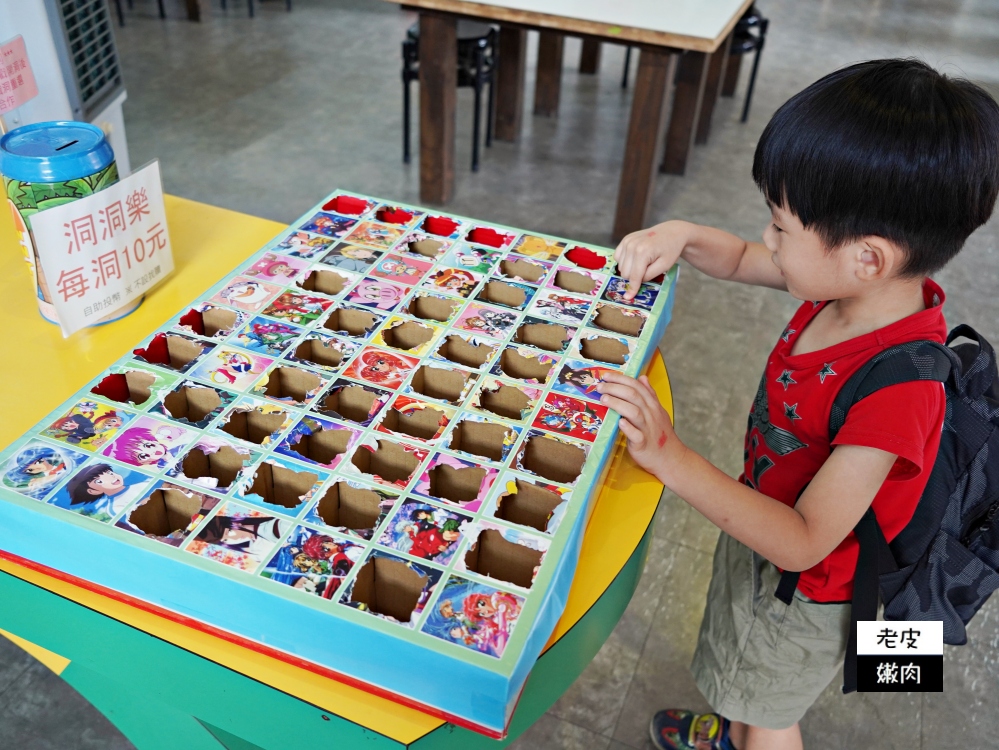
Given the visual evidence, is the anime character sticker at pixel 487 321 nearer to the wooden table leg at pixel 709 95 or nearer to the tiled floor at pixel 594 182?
the tiled floor at pixel 594 182

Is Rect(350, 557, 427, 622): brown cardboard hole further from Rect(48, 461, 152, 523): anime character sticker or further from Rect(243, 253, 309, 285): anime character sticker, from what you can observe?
Rect(243, 253, 309, 285): anime character sticker

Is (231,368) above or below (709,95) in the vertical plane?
above

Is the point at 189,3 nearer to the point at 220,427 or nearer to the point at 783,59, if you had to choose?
the point at 783,59

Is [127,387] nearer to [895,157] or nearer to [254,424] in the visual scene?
[254,424]

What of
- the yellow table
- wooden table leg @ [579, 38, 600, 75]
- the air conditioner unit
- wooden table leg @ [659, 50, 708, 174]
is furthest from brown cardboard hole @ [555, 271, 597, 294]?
wooden table leg @ [579, 38, 600, 75]

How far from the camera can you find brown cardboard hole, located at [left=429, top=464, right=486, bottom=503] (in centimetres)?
77

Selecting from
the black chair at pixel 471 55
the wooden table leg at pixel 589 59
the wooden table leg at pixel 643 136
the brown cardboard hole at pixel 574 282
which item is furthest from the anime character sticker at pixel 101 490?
the wooden table leg at pixel 589 59

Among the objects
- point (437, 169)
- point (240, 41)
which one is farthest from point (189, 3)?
point (437, 169)

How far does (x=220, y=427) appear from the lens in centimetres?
80

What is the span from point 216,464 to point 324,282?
13.5 inches

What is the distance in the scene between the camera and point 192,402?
85cm

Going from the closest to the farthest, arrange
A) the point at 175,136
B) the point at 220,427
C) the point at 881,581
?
1. the point at 220,427
2. the point at 881,581
3. the point at 175,136

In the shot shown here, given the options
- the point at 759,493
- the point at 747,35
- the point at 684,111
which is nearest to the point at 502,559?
the point at 759,493

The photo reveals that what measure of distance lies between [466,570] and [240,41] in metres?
4.52
